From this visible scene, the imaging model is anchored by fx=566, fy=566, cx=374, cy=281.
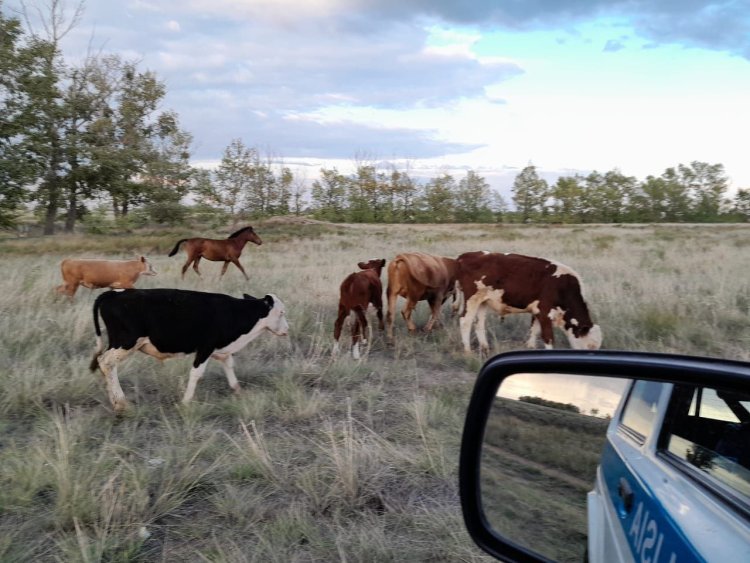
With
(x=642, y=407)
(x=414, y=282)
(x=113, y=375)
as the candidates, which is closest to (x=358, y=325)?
(x=414, y=282)

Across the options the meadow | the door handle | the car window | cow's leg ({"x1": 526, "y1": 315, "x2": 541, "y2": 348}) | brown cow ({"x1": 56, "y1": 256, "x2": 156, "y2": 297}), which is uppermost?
the car window

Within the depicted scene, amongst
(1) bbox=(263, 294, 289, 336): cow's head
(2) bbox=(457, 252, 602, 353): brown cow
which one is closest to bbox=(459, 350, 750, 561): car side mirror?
(1) bbox=(263, 294, 289, 336): cow's head

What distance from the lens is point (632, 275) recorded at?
536 inches

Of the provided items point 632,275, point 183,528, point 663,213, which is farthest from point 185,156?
point 663,213

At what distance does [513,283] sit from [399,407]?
3.09m

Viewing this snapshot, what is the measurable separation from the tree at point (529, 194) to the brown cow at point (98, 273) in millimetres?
65571

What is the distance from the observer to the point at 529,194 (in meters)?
72.5

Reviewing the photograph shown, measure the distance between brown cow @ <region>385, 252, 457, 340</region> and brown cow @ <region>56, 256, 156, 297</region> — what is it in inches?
213

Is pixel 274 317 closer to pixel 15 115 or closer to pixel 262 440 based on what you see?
pixel 262 440

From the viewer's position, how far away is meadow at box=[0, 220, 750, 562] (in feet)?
10.8

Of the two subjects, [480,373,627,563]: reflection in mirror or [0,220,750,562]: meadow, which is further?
[0,220,750,562]: meadow

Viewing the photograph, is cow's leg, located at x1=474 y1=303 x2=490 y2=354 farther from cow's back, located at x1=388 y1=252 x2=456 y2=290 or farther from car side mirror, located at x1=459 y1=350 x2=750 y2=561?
car side mirror, located at x1=459 y1=350 x2=750 y2=561

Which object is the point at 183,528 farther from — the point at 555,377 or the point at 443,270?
the point at 443,270

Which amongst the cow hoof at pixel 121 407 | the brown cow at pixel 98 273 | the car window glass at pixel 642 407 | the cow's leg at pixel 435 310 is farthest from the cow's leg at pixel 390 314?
the car window glass at pixel 642 407
